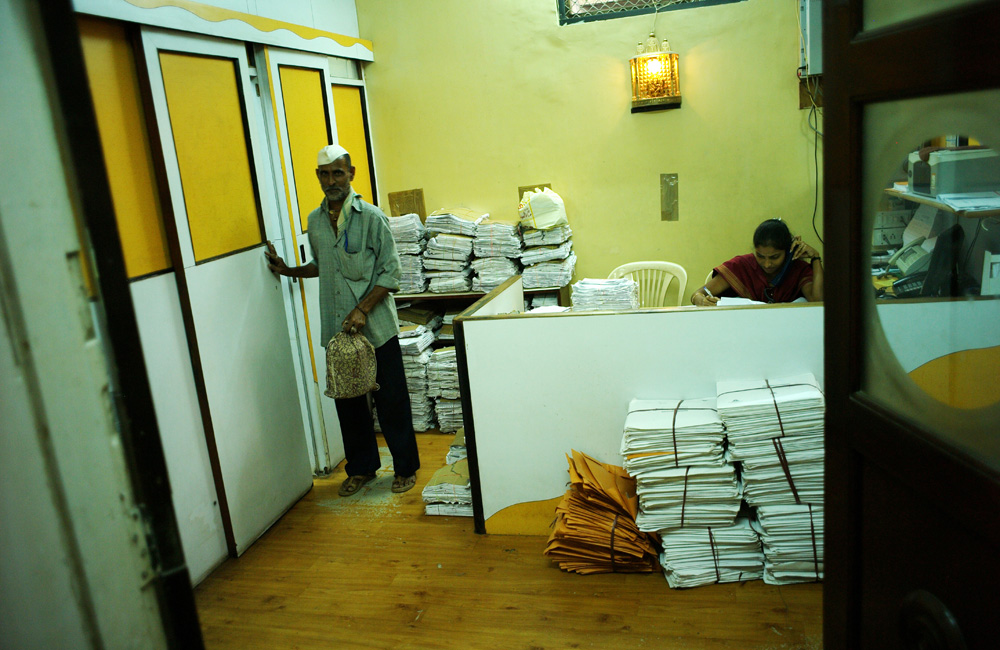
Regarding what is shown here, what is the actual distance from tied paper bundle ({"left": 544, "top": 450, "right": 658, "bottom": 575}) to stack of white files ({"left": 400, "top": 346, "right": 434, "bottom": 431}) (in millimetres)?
1951

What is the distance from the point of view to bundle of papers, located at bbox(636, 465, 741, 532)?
8.63 feet

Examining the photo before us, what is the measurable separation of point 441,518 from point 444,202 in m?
2.54

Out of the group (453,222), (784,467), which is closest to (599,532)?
(784,467)

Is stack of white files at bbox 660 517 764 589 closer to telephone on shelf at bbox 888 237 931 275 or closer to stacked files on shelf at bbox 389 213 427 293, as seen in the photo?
telephone on shelf at bbox 888 237 931 275

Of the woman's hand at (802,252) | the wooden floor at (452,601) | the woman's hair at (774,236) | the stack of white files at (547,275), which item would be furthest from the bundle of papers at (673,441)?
the stack of white files at (547,275)

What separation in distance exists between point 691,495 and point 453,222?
2.73 m

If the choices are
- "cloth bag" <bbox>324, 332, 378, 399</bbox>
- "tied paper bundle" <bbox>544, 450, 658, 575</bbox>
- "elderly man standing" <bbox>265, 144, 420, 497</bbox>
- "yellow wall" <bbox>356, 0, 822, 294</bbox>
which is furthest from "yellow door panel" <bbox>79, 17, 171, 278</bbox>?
"yellow wall" <bbox>356, 0, 822, 294</bbox>

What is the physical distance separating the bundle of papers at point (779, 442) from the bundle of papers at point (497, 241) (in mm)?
2368

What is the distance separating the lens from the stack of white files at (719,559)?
2668 mm

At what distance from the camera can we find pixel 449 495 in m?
3.43

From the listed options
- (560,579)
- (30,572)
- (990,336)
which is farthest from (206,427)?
(990,336)

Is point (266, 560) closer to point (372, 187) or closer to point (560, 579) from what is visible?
point (560, 579)

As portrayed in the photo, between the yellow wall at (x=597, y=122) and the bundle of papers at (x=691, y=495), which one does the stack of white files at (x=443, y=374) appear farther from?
the bundle of papers at (x=691, y=495)

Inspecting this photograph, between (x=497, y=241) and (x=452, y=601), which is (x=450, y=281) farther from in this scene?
(x=452, y=601)
